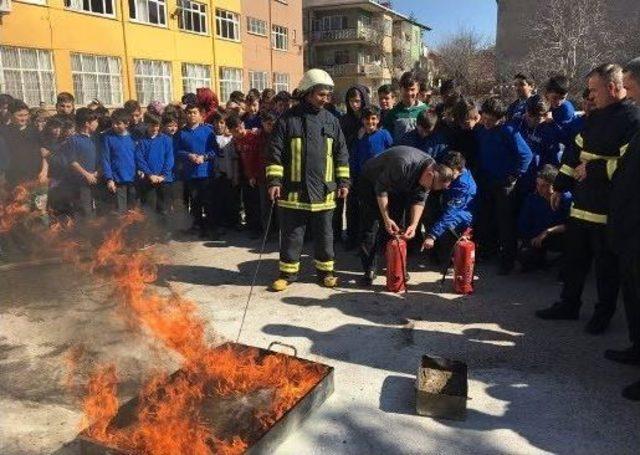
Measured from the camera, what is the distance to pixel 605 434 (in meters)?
3.11

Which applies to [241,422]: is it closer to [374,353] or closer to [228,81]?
[374,353]

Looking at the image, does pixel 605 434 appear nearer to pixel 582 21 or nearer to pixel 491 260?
pixel 491 260

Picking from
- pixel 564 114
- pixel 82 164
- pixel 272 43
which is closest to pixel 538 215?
pixel 564 114

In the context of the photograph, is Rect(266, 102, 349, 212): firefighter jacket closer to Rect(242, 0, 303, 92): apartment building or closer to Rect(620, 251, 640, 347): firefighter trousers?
Rect(620, 251, 640, 347): firefighter trousers

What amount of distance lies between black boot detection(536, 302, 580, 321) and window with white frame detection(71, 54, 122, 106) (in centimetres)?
1952

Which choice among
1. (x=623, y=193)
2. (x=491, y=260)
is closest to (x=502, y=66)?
(x=491, y=260)

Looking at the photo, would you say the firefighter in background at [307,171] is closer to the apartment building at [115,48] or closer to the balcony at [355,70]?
the apartment building at [115,48]

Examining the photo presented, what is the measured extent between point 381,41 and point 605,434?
2073 inches

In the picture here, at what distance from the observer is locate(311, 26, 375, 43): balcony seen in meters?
48.9

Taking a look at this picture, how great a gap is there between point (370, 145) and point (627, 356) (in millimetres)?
3678

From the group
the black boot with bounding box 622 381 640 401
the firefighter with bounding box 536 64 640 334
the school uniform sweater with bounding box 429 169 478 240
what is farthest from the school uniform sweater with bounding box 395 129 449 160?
the black boot with bounding box 622 381 640 401

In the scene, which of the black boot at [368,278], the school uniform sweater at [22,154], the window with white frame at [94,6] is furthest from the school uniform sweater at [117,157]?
the window with white frame at [94,6]

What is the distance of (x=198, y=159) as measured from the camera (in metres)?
7.51

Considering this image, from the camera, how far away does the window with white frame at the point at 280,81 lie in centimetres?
3638
